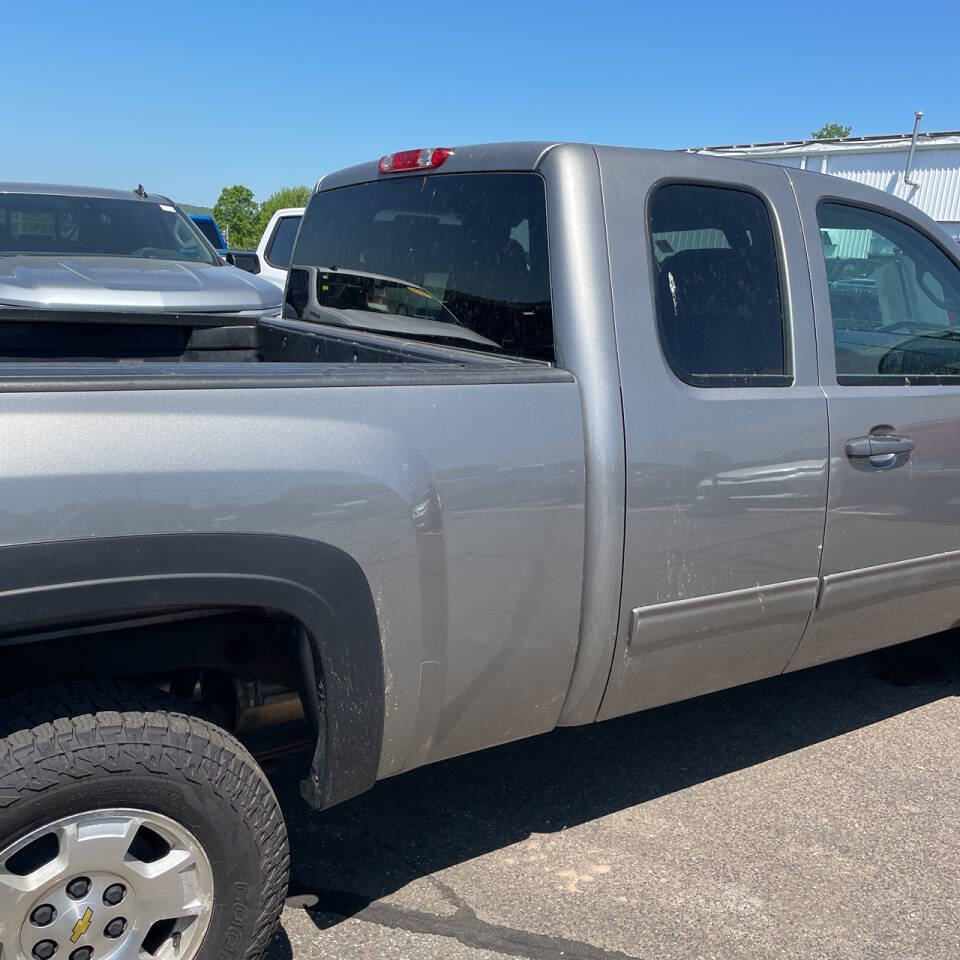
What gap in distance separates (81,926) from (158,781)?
306mm

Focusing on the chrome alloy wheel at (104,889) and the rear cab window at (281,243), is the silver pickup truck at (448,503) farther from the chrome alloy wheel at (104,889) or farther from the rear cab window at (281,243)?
the rear cab window at (281,243)

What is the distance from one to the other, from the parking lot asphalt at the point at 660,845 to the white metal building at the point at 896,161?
23.6 meters

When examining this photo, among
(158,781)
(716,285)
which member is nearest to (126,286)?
(716,285)

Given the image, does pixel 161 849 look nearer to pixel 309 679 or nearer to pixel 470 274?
pixel 309 679

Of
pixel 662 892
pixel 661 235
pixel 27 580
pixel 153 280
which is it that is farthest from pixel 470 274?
pixel 153 280

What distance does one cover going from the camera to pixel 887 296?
319cm

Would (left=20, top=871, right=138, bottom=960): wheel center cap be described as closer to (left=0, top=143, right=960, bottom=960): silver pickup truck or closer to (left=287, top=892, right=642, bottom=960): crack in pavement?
(left=0, top=143, right=960, bottom=960): silver pickup truck

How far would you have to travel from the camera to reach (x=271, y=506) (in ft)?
6.49

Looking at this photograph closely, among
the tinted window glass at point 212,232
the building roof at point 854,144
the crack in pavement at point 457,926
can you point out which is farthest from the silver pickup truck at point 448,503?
the building roof at point 854,144

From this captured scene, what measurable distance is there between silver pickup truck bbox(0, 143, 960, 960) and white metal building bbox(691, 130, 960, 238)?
77.8 ft

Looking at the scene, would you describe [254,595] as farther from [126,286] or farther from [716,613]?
[126,286]

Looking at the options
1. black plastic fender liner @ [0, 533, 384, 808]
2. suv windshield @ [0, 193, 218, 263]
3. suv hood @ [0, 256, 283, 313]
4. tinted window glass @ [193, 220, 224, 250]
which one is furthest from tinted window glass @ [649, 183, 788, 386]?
tinted window glass @ [193, 220, 224, 250]

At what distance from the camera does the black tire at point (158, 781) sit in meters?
1.84

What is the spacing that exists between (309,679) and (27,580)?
0.69 metres
